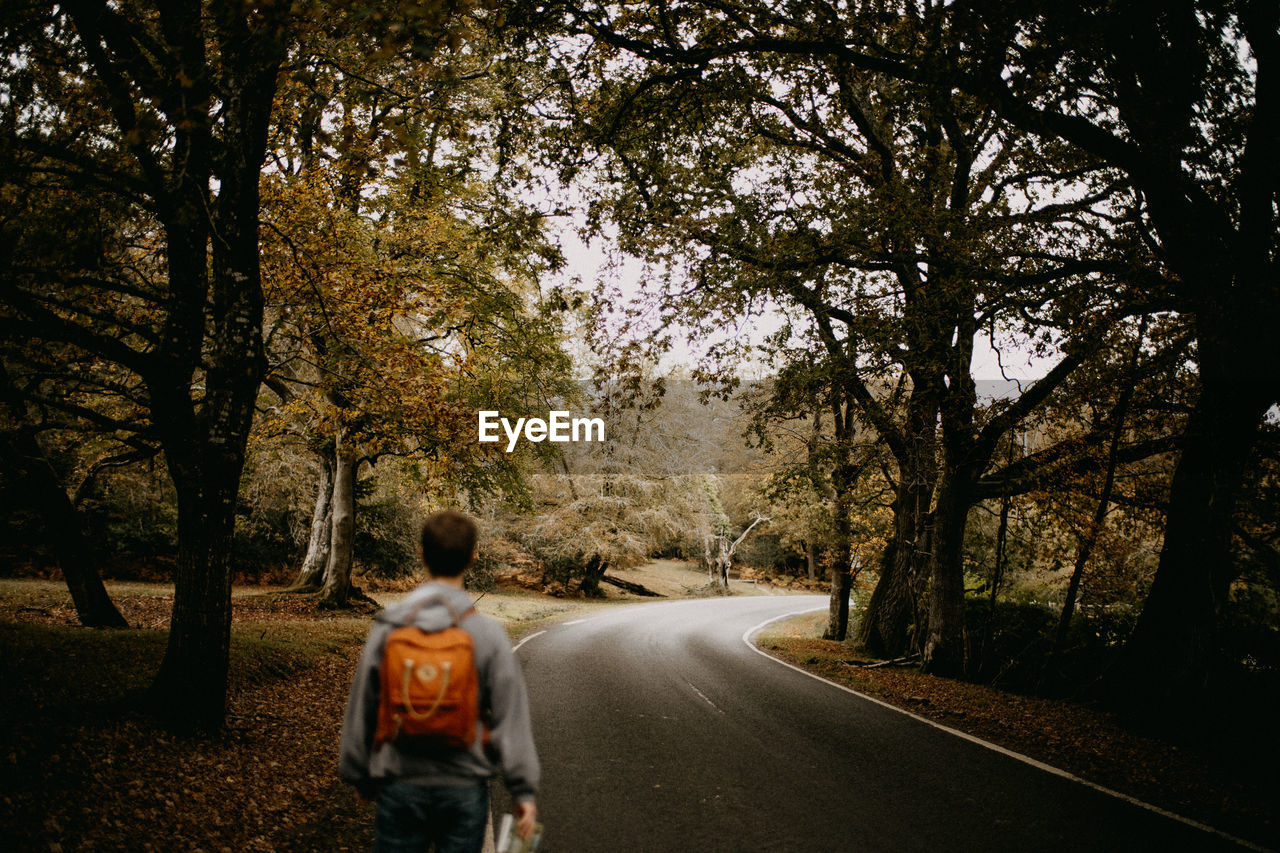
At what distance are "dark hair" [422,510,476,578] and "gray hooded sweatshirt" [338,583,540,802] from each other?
0.08m

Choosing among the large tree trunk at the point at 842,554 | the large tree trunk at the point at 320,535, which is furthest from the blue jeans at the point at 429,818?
the large tree trunk at the point at 320,535

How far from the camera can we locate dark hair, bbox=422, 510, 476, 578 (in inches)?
101

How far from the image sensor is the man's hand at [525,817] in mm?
2477

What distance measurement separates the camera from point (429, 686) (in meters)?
2.39

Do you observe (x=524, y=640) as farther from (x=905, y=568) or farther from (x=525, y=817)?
(x=525, y=817)

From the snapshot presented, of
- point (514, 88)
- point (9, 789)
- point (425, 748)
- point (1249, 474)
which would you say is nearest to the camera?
point (425, 748)

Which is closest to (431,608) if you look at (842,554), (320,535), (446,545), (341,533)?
(446,545)

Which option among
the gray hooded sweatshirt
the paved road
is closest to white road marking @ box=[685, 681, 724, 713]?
the paved road

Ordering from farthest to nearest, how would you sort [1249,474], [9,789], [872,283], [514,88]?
[872,283]
[1249,474]
[514,88]
[9,789]

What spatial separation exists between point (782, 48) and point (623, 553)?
2824cm

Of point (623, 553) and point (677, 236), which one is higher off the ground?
point (677, 236)

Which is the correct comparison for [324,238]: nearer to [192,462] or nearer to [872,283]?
[192,462]

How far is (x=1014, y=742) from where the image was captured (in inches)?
320

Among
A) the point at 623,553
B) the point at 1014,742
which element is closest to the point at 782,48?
the point at 1014,742
